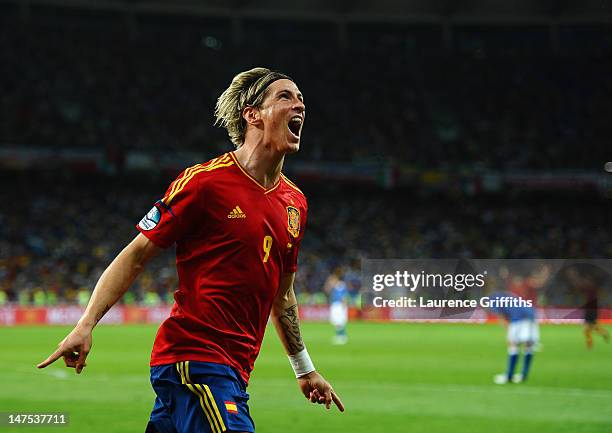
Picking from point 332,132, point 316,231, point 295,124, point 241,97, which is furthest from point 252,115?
point 332,132

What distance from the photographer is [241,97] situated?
4.80 meters

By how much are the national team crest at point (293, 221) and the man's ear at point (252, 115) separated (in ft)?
1.55

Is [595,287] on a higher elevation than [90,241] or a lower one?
lower

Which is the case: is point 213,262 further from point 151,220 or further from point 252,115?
point 252,115

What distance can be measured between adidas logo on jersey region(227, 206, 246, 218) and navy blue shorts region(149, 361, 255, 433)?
2.31 feet

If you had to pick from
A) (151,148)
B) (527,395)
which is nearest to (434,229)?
(151,148)

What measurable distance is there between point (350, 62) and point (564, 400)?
144 feet

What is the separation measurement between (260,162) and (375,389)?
11.2m

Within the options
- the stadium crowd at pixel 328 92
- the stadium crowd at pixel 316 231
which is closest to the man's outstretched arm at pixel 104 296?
the stadium crowd at pixel 316 231

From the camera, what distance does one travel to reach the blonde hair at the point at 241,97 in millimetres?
4727

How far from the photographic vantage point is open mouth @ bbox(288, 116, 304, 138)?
15.2 feet

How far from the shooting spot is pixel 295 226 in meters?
4.82

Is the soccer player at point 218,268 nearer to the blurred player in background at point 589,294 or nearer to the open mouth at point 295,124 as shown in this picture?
the open mouth at point 295,124

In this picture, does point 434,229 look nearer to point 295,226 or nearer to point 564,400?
point 564,400
